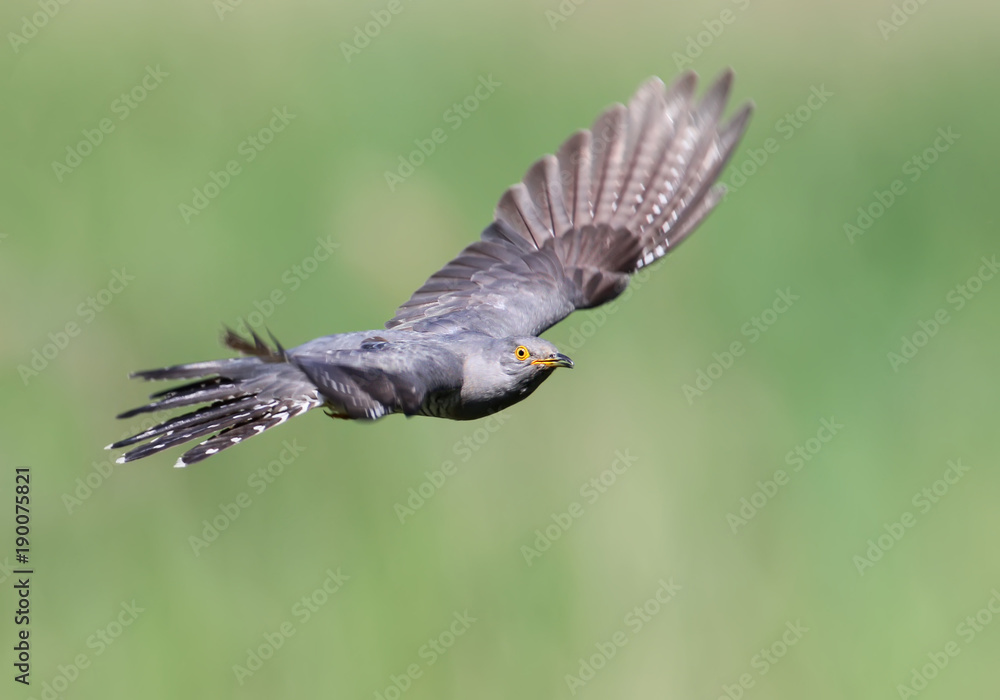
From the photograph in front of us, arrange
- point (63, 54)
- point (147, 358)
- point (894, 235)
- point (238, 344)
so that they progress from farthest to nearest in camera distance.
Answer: point (63, 54) < point (894, 235) < point (147, 358) < point (238, 344)

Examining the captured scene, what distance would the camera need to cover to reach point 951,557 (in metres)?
7.95

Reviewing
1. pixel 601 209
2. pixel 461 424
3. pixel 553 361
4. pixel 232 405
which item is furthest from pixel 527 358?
pixel 461 424

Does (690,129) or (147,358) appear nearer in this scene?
(690,129)

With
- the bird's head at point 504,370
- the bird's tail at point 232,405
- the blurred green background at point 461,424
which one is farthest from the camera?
the blurred green background at point 461,424

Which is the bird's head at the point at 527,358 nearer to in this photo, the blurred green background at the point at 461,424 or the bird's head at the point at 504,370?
the bird's head at the point at 504,370

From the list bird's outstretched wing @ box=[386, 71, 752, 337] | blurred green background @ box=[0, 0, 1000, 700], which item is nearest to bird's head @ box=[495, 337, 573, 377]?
bird's outstretched wing @ box=[386, 71, 752, 337]

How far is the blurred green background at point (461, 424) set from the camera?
7.12 meters

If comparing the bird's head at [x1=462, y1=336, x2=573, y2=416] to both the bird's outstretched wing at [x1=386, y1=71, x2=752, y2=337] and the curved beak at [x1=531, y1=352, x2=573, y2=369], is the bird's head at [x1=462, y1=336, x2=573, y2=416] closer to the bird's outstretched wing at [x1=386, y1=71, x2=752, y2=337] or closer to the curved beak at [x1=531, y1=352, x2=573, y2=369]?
the curved beak at [x1=531, y1=352, x2=573, y2=369]

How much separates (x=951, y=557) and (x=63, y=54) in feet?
24.1

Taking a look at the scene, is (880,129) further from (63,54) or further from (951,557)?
(63,54)

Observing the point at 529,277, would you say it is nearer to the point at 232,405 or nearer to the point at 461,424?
the point at 461,424

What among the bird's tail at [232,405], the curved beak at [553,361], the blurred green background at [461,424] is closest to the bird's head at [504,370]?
the curved beak at [553,361]

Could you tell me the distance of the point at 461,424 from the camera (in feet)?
25.7

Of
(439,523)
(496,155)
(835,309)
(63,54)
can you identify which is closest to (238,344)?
(439,523)
